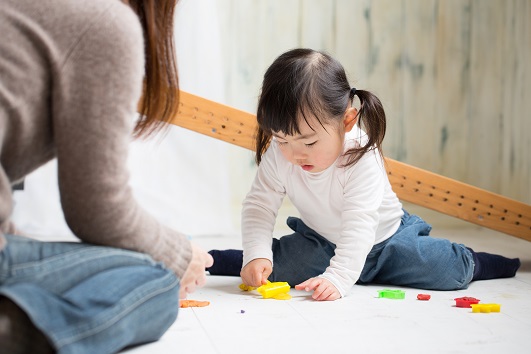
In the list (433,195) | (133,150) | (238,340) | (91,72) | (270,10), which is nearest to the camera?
(91,72)

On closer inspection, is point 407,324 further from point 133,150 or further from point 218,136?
point 133,150

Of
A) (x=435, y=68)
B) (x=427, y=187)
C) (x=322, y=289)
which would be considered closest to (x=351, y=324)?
(x=322, y=289)

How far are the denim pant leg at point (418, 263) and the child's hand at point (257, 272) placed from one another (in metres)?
0.20

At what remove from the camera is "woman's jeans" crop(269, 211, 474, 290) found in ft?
4.57

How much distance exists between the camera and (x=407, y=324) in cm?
109

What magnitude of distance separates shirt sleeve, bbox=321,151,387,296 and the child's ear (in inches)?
2.4

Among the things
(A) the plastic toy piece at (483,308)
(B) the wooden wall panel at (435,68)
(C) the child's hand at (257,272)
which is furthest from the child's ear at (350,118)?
(B) the wooden wall panel at (435,68)

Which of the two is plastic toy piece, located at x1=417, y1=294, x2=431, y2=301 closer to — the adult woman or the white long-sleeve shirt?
the white long-sleeve shirt

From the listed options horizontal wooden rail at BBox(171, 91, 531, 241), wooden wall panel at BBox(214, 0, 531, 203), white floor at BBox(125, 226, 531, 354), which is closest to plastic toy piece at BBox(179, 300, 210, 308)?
white floor at BBox(125, 226, 531, 354)

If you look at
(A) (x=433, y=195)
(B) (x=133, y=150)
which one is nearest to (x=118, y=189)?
(A) (x=433, y=195)

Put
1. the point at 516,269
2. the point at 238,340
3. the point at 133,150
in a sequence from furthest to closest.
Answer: the point at 133,150
the point at 516,269
the point at 238,340

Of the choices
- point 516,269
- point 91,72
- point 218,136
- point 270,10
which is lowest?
point 516,269

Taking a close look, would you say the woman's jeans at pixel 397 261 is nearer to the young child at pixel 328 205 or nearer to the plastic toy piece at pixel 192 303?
the young child at pixel 328 205

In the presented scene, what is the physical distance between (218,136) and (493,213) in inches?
24.9
